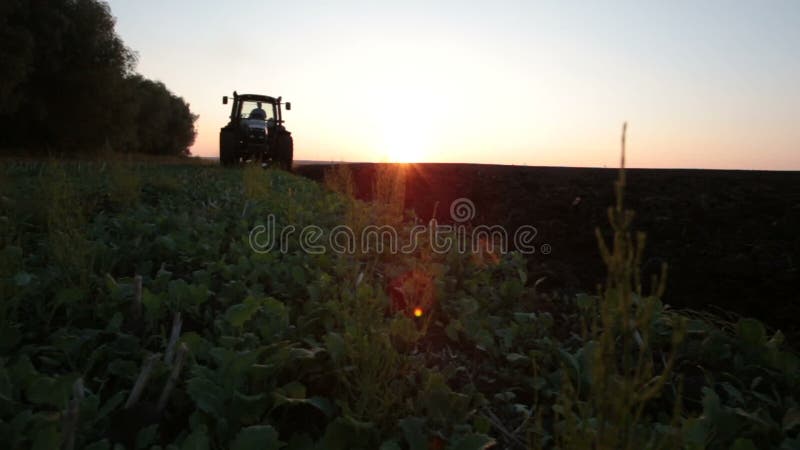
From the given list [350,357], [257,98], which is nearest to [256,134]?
[257,98]

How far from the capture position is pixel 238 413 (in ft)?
5.95

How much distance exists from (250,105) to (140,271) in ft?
46.1

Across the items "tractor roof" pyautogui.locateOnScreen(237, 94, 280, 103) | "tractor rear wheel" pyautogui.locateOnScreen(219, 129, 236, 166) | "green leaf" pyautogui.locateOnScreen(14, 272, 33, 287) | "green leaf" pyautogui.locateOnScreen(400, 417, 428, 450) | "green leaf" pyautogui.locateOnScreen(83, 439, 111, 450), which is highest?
"tractor roof" pyautogui.locateOnScreen(237, 94, 280, 103)

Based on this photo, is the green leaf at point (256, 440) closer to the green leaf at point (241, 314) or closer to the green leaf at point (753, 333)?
the green leaf at point (241, 314)

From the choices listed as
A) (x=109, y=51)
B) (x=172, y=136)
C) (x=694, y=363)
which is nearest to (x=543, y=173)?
(x=694, y=363)

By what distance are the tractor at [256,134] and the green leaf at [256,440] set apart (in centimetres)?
1333

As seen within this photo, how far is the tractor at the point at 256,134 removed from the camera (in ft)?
48.6

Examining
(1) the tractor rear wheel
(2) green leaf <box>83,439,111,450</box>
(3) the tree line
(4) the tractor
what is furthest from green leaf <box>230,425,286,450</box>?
(3) the tree line

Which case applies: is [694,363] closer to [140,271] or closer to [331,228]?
[140,271]

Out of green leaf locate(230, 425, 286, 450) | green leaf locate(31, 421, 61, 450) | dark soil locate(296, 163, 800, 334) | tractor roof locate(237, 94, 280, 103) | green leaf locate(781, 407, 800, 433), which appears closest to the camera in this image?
green leaf locate(31, 421, 61, 450)

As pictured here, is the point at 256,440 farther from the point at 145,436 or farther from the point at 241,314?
the point at 241,314

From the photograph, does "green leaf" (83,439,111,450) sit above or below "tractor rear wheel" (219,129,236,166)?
below

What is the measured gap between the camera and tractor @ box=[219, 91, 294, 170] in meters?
14.8

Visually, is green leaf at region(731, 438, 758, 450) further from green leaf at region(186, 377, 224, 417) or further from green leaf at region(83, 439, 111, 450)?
green leaf at region(83, 439, 111, 450)
